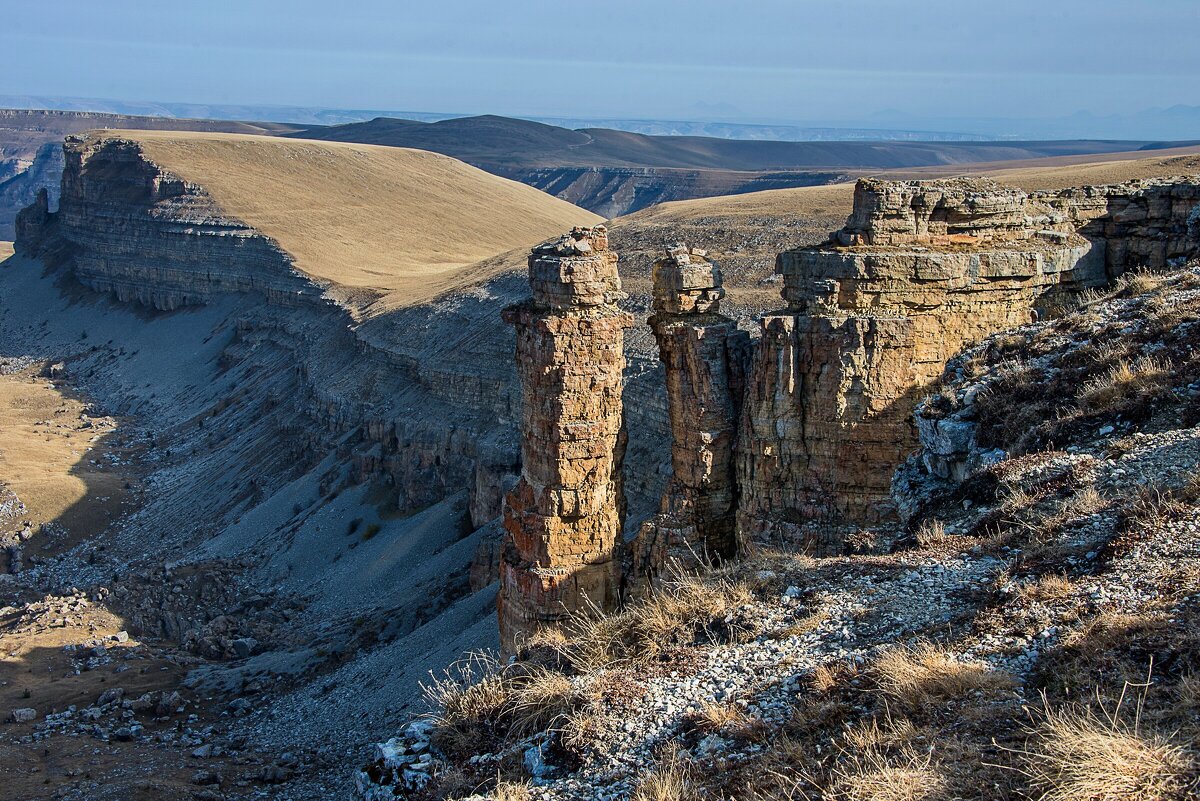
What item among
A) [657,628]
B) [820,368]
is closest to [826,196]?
[820,368]

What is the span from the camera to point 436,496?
3844 centimetres

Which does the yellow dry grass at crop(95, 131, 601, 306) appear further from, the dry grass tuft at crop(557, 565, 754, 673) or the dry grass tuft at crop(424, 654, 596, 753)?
the dry grass tuft at crop(424, 654, 596, 753)

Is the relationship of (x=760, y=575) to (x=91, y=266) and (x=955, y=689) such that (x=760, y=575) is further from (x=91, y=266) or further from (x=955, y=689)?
(x=91, y=266)

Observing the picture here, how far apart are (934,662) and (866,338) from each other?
33.6ft

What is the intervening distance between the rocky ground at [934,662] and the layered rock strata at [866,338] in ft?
13.3

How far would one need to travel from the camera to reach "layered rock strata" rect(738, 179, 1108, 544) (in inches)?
730

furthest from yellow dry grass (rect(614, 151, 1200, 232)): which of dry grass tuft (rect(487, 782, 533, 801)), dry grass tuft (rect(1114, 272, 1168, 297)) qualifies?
dry grass tuft (rect(487, 782, 533, 801))

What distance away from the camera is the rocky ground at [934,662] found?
755cm

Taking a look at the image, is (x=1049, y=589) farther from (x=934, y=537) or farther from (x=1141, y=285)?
(x=1141, y=285)

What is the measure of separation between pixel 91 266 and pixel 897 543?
79.2 metres

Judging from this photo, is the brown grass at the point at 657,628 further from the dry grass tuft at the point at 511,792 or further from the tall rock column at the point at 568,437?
the tall rock column at the point at 568,437

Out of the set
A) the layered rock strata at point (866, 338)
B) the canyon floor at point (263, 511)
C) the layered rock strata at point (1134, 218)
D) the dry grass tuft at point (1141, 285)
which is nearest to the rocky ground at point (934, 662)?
the canyon floor at point (263, 511)

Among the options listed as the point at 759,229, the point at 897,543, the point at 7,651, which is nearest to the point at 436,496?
the point at 7,651

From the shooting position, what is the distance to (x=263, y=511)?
1646 inches
